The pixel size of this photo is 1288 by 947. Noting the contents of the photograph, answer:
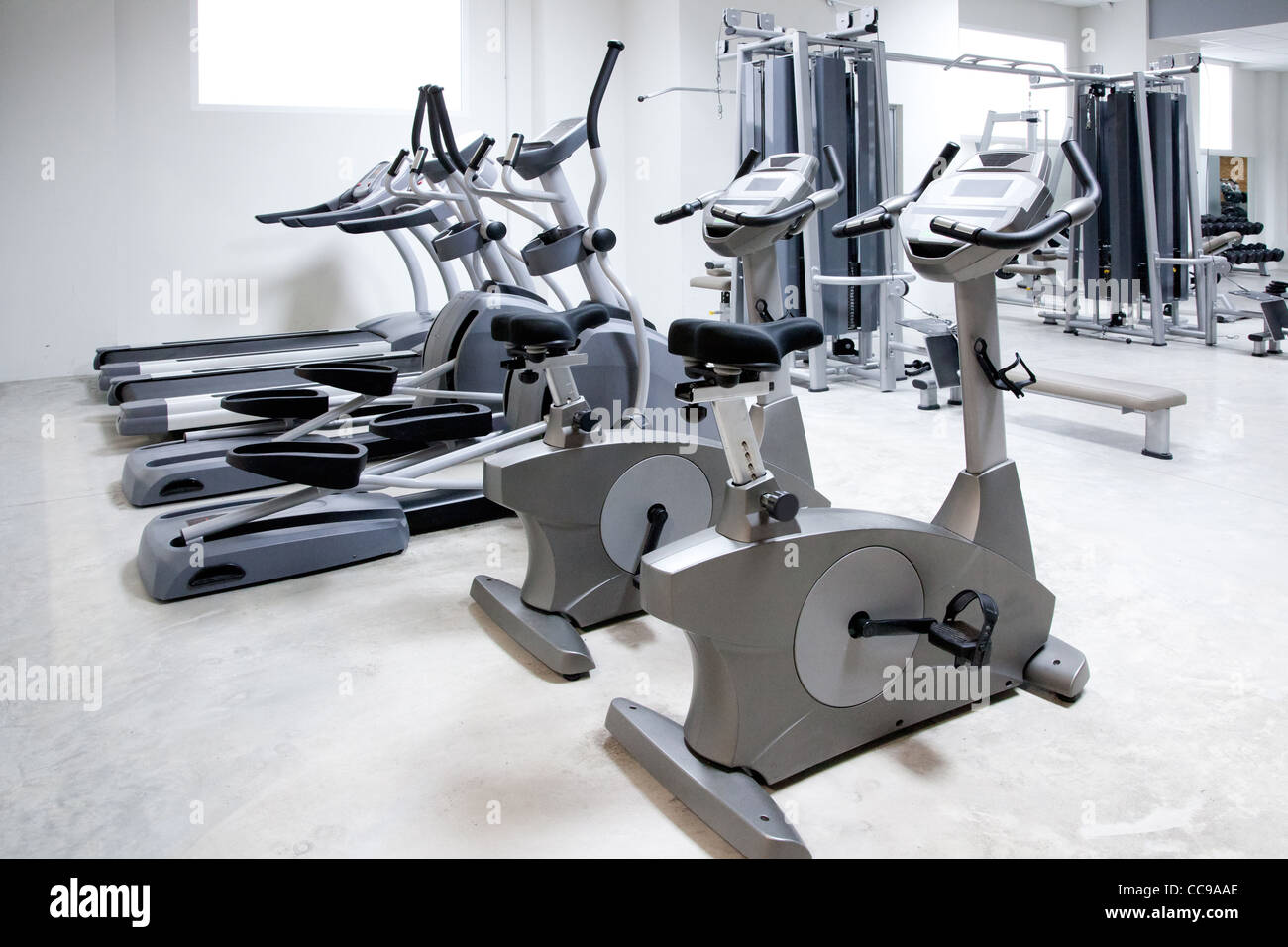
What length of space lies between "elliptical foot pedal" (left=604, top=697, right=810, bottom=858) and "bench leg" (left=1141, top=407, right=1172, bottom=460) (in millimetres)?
3119

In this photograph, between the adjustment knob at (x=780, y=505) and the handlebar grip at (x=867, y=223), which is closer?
the adjustment knob at (x=780, y=505)

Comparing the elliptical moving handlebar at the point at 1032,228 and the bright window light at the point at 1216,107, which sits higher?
the bright window light at the point at 1216,107

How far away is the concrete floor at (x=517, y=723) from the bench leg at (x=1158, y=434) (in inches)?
20.6

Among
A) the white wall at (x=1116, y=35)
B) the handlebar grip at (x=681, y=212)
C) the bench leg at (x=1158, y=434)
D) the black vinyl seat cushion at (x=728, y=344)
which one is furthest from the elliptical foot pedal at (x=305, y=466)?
the white wall at (x=1116, y=35)

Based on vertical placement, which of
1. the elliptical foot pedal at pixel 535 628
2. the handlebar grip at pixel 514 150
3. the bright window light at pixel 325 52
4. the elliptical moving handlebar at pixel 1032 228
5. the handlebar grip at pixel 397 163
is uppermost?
the bright window light at pixel 325 52

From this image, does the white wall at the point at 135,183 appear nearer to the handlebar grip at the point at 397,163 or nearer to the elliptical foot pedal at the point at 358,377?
the handlebar grip at the point at 397,163

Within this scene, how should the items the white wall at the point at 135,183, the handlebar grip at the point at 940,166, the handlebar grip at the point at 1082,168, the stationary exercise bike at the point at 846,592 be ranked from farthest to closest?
the white wall at the point at 135,183 → the handlebar grip at the point at 940,166 → the handlebar grip at the point at 1082,168 → the stationary exercise bike at the point at 846,592

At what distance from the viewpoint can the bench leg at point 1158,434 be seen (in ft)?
13.7

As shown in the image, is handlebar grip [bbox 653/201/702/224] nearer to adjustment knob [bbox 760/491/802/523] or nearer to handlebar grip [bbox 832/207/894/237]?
handlebar grip [bbox 832/207/894/237]

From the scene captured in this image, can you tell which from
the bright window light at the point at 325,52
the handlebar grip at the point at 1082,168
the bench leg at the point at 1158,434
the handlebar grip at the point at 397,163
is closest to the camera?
the handlebar grip at the point at 1082,168
